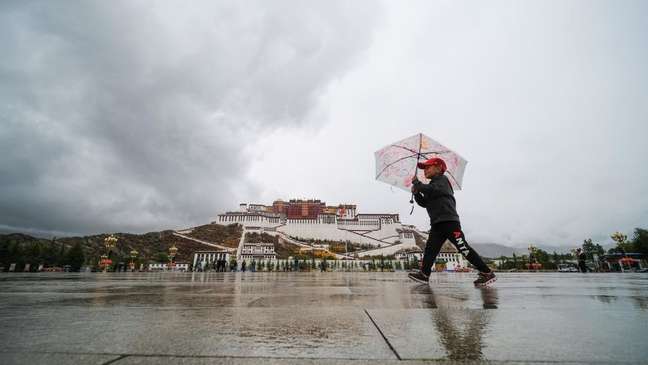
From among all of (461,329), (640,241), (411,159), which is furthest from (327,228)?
(461,329)

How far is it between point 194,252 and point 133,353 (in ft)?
327

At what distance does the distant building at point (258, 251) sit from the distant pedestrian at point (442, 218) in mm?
82787

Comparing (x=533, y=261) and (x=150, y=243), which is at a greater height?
(x=150, y=243)

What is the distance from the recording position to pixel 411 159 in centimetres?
748

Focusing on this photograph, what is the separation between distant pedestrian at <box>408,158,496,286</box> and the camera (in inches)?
206

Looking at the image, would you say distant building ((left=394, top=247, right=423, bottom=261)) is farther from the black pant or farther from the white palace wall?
→ the black pant

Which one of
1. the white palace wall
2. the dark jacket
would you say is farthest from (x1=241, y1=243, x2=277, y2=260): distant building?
the dark jacket

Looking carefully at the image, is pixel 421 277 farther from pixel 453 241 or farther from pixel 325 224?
pixel 325 224

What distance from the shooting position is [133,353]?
122 cm

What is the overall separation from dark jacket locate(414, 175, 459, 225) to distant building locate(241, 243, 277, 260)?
82980 mm

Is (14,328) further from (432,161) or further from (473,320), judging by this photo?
(432,161)

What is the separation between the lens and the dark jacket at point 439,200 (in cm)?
530

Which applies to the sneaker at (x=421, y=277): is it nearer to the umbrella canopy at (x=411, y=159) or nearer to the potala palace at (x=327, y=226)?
the umbrella canopy at (x=411, y=159)

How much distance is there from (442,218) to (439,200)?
13.4 inches
